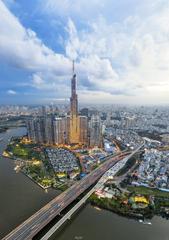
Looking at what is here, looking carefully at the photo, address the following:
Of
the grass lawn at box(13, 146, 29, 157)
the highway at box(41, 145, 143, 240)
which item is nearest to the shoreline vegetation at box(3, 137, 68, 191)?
the grass lawn at box(13, 146, 29, 157)

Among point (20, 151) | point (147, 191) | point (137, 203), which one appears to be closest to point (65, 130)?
point (20, 151)

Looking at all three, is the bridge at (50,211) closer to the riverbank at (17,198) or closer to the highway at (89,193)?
the highway at (89,193)

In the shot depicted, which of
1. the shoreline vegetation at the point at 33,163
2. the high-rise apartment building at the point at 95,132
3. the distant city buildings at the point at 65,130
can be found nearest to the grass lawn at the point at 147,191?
the shoreline vegetation at the point at 33,163

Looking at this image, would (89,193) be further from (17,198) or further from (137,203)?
(17,198)

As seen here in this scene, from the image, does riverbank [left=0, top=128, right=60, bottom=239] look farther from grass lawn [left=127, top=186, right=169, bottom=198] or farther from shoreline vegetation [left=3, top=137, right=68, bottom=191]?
grass lawn [left=127, top=186, right=169, bottom=198]

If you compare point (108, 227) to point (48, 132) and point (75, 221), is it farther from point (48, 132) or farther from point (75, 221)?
point (48, 132)

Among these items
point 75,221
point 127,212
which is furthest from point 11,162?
point 127,212
